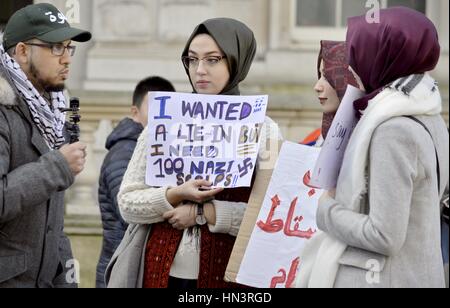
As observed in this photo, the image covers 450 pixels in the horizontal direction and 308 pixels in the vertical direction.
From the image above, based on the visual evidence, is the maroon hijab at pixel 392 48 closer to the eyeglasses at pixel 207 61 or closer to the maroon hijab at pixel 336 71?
the maroon hijab at pixel 336 71

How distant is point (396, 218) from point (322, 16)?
610 centimetres

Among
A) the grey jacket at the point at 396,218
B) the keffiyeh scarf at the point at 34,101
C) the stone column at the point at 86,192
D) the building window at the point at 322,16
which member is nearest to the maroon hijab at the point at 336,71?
the grey jacket at the point at 396,218

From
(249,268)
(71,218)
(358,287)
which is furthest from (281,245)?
(71,218)

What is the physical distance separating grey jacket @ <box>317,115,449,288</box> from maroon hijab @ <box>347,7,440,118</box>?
7.5 inches

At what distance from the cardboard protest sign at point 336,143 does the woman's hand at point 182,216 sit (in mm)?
660

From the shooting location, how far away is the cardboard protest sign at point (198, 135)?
16.0 ft

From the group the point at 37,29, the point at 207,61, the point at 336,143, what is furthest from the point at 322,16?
the point at 336,143

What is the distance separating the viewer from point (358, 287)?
162 inches

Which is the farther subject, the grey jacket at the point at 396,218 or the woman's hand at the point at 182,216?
the woman's hand at the point at 182,216

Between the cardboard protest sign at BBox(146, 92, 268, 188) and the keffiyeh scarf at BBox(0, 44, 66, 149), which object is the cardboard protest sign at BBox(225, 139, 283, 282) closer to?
the cardboard protest sign at BBox(146, 92, 268, 188)

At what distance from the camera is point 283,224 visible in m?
4.78

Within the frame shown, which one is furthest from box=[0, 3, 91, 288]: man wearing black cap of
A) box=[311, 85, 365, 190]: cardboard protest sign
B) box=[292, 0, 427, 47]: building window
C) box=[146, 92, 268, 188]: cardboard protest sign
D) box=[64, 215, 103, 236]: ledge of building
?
box=[292, 0, 427, 47]: building window

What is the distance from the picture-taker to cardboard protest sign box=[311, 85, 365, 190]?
14.1 feet

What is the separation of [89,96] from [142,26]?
63cm
